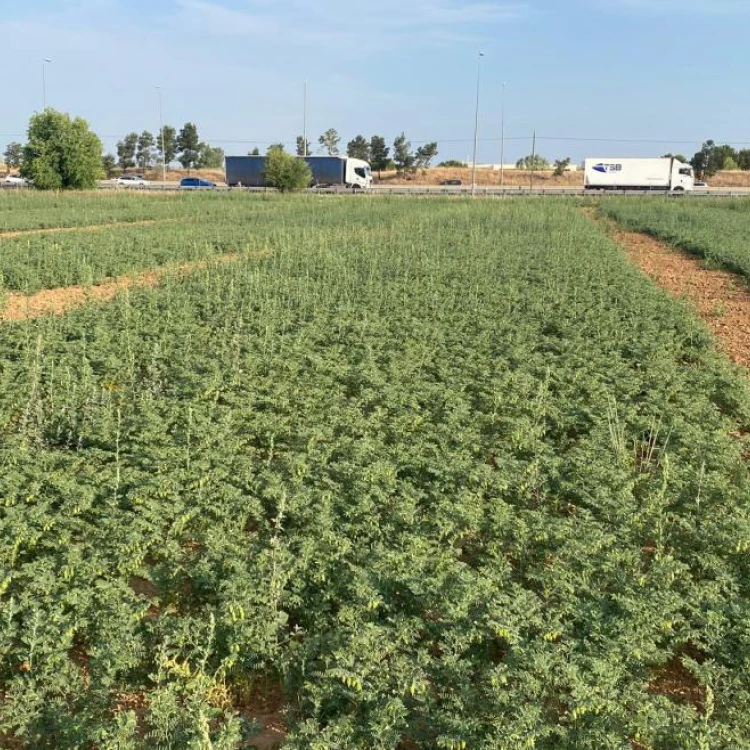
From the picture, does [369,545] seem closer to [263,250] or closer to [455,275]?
[455,275]

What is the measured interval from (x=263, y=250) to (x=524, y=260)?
23.4 ft

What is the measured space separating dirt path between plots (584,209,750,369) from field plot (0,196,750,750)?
90.8 inches

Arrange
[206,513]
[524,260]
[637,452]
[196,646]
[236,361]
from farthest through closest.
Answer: [524,260] → [236,361] → [637,452] → [206,513] → [196,646]

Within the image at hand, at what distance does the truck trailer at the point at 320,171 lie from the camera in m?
60.0

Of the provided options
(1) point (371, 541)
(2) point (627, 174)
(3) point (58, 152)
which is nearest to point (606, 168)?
(2) point (627, 174)

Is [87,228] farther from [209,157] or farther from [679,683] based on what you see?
[209,157]

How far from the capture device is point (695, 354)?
10062 millimetres

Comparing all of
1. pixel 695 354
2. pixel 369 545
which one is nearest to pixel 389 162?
pixel 695 354

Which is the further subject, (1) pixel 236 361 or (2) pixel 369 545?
(1) pixel 236 361

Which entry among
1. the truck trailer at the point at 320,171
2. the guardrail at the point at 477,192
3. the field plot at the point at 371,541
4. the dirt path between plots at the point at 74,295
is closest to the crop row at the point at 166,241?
the dirt path between plots at the point at 74,295

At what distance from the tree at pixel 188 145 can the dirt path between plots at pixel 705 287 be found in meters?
66.6

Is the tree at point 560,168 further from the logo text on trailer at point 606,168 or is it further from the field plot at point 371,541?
the field plot at point 371,541

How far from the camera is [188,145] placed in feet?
272

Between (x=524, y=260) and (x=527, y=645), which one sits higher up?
(x=524, y=260)
